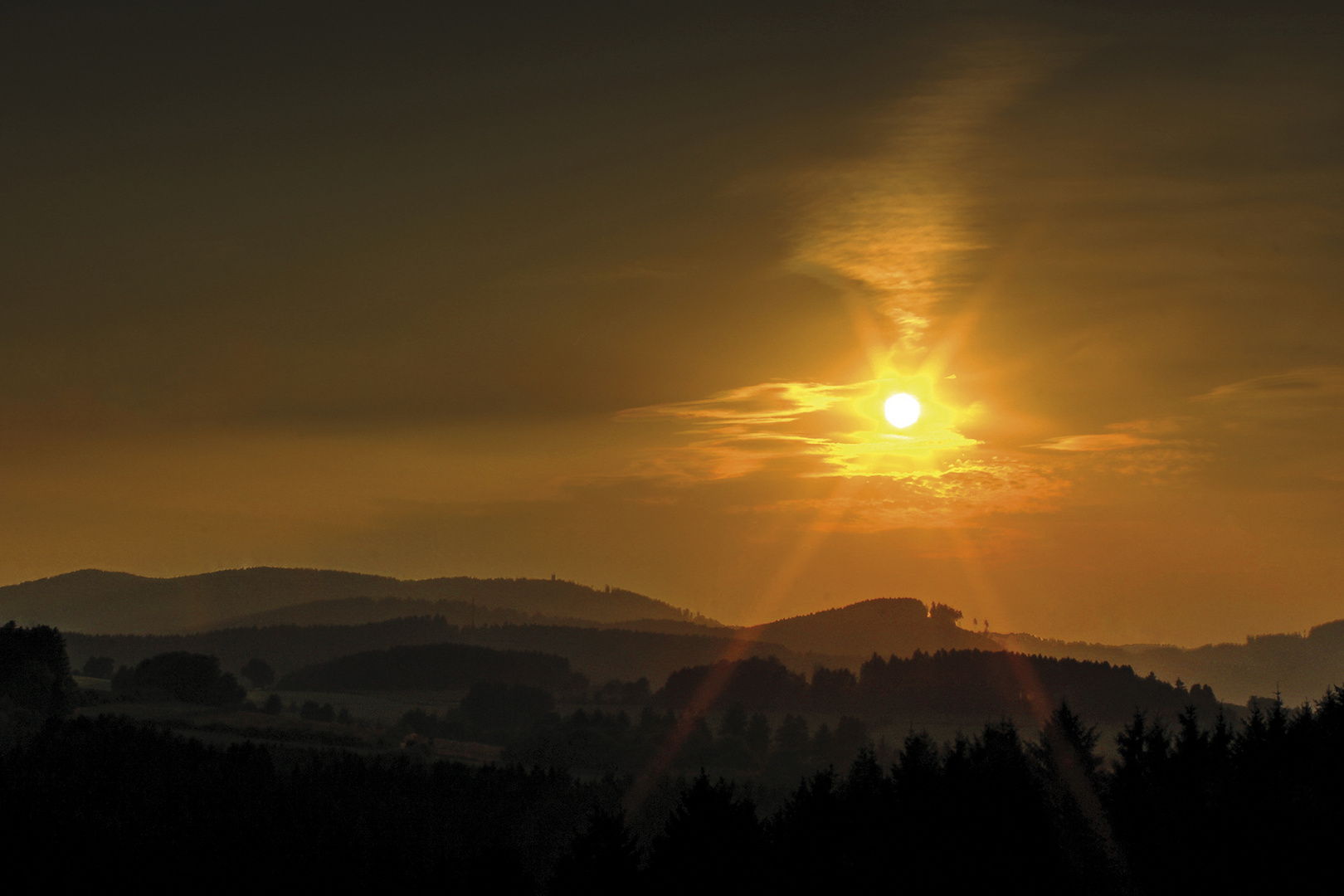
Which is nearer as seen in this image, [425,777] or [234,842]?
[234,842]

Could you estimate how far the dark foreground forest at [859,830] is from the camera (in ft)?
211

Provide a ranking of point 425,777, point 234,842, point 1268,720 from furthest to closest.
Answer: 1. point 425,777
2. point 234,842
3. point 1268,720

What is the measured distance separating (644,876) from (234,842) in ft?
187

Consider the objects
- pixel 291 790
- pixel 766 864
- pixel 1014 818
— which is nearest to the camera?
pixel 1014 818

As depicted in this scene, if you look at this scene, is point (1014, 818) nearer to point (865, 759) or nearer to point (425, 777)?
point (865, 759)

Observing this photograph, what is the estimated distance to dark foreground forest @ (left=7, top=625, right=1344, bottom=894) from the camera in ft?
211

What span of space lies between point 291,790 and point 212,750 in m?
41.6

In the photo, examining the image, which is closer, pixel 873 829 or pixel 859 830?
pixel 873 829

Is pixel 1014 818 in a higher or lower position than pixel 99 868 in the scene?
higher

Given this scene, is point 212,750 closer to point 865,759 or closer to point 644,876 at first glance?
point 865,759

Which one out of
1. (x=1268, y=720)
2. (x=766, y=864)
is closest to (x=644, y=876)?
(x=766, y=864)

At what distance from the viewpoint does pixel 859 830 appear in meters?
77.2

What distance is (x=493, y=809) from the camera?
153125 millimetres

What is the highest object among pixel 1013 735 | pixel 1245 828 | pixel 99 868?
pixel 1013 735
